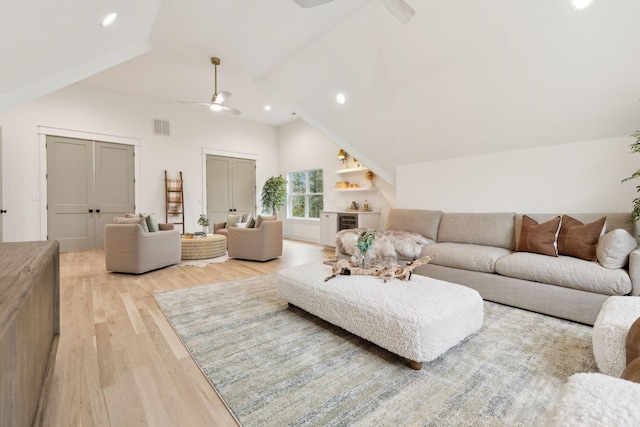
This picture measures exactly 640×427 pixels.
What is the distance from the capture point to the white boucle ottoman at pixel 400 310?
1613mm

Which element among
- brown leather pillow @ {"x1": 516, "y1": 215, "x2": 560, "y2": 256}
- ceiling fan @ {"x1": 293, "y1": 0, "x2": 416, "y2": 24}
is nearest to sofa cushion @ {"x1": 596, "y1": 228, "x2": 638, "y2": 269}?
brown leather pillow @ {"x1": 516, "y1": 215, "x2": 560, "y2": 256}

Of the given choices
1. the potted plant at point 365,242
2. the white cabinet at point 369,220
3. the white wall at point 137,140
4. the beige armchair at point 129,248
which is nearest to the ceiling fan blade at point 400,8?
the potted plant at point 365,242

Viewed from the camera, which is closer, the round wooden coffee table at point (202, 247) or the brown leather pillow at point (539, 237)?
the brown leather pillow at point (539, 237)

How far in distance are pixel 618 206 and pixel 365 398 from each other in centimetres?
336

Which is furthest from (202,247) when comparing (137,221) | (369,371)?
(369,371)

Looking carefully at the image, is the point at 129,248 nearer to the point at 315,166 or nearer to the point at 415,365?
the point at 415,365

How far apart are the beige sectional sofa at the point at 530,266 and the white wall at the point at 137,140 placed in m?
5.78

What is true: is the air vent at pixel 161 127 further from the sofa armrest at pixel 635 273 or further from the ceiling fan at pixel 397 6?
the sofa armrest at pixel 635 273

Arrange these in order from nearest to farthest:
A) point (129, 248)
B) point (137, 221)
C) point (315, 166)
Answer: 1. point (129, 248)
2. point (137, 221)
3. point (315, 166)

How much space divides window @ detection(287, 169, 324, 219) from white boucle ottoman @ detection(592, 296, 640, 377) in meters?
5.94

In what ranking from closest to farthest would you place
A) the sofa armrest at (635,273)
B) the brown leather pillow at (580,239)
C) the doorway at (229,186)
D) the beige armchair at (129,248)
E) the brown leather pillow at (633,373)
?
1. the brown leather pillow at (633,373)
2. the sofa armrest at (635,273)
3. the brown leather pillow at (580,239)
4. the beige armchair at (129,248)
5. the doorway at (229,186)

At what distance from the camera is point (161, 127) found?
254 inches

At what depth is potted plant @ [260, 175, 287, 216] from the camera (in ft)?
25.2

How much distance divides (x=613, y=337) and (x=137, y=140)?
765 cm
